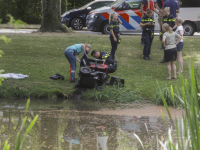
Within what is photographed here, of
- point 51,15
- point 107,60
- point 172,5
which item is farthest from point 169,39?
point 51,15

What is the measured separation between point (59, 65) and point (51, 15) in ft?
17.2

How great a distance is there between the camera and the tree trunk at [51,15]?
50.3 ft

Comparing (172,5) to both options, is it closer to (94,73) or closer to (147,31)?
(147,31)

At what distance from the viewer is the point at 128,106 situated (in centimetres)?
768

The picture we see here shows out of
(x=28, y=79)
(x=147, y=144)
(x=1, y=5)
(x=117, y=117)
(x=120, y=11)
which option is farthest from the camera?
(x=1, y=5)

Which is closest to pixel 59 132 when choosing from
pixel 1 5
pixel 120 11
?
pixel 120 11

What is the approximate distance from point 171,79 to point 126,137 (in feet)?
13.9

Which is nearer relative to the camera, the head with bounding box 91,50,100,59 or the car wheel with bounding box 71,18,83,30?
the head with bounding box 91,50,100,59

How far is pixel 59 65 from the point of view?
10.6 m

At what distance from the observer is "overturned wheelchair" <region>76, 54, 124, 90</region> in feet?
26.5

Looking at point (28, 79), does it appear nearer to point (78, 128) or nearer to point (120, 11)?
point (78, 128)

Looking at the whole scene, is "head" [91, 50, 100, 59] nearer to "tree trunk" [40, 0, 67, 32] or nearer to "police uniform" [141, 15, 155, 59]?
"police uniform" [141, 15, 155, 59]

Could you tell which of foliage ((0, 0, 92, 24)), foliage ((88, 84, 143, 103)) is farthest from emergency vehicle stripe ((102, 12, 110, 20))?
foliage ((0, 0, 92, 24))

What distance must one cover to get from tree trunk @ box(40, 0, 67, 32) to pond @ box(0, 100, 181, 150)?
26.5 feet
